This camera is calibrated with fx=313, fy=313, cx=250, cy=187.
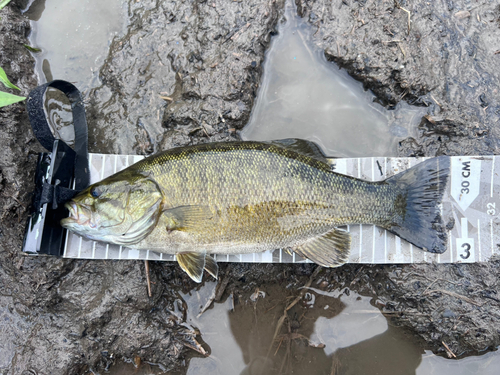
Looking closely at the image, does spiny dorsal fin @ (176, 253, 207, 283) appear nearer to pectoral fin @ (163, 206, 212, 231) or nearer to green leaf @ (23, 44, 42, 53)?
pectoral fin @ (163, 206, 212, 231)

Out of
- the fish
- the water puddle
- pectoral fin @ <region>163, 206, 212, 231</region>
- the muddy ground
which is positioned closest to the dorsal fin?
the fish

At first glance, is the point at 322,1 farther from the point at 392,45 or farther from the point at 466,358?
the point at 466,358

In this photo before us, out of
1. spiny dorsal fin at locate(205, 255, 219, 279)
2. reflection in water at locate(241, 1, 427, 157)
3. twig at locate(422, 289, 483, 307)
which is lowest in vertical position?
twig at locate(422, 289, 483, 307)

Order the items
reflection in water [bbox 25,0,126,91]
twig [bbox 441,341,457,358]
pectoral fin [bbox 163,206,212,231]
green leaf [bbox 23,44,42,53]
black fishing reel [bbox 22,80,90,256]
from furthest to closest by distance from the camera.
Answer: reflection in water [bbox 25,0,126,91]
green leaf [bbox 23,44,42,53]
twig [bbox 441,341,457,358]
black fishing reel [bbox 22,80,90,256]
pectoral fin [bbox 163,206,212,231]

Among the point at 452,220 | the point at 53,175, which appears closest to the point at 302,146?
the point at 452,220

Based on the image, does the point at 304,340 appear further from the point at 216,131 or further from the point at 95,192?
the point at 95,192

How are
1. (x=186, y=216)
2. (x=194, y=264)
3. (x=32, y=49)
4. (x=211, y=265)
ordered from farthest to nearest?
(x=32, y=49) → (x=211, y=265) → (x=194, y=264) → (x=186, y=216)

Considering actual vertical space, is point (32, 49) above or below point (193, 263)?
above
